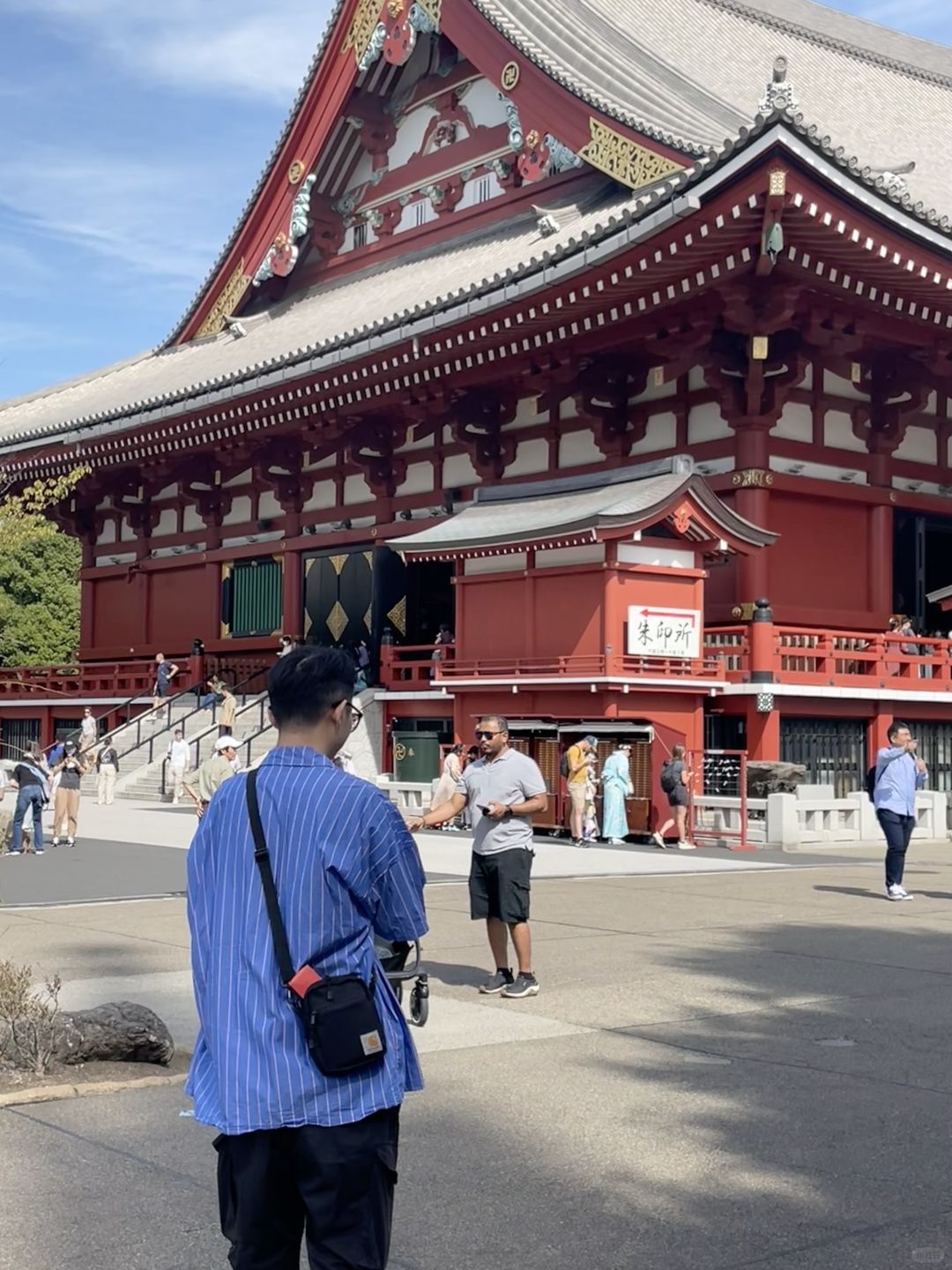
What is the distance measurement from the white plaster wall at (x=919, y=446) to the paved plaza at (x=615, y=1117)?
47.9 ft

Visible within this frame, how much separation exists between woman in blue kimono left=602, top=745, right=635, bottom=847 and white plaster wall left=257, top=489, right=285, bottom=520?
13642 millimetres

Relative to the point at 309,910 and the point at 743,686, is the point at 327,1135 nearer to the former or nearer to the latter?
the point at 309,910

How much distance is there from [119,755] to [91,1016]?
23590mm

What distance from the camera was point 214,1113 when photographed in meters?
3.63

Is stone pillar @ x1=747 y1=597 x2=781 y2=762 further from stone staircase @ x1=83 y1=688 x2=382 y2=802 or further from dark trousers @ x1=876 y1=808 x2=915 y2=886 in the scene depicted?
dark trousers @ x1=876 y1=808 x2=915 y2=886

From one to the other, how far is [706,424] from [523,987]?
16.5m

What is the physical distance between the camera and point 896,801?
14602mm

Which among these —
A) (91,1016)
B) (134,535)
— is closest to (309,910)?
(91,1016)

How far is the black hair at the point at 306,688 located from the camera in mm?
3879

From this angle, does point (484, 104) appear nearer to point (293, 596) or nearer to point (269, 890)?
point (293, 596)

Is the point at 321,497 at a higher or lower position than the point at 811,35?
lower

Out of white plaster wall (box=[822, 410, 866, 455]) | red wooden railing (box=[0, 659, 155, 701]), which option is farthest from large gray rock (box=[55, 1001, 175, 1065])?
red wooden railing (box=[0, 659, 155, 701])

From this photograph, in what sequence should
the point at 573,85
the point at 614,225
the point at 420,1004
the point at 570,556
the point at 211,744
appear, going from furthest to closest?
1. the point at 211,744
2. the point at 573,85
3. the point at 570,556
4. the point at 614,225
5. the point at 420,1004

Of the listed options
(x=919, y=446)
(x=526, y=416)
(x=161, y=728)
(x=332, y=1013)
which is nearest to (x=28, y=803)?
(x=161, y=728)
